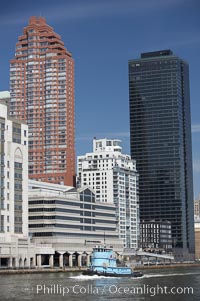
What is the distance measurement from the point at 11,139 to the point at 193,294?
104 metres

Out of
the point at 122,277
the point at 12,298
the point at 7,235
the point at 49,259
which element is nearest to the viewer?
the point at 12,298

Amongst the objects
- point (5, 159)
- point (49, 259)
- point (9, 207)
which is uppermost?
point (5, 159)

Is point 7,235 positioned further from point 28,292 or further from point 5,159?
point 28,292

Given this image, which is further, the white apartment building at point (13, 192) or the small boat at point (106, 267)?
the white apartment building at point (13, 192)

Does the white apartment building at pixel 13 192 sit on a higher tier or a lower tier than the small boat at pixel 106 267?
higher

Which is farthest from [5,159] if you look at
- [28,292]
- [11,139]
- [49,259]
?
[28,292]

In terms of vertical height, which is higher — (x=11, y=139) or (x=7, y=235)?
(x=11, y=139)

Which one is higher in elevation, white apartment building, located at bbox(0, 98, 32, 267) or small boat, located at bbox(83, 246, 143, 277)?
white apartment building, located at bbox(0, 98, 32, 267)

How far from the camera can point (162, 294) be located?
267 feet

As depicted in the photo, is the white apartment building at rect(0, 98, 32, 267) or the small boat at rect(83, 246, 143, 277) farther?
the white apartment building at rect(0, 98, 32, 267)

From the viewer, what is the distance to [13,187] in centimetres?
17850

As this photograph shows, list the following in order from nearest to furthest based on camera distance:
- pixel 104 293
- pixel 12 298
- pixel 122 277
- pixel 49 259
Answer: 1. pixel 12 298
2. pixel 104 293
3. pixel 122 277
4. pixel 49 259

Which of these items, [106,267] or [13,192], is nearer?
[106,267]

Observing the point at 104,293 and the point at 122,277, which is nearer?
the point at 104,293
